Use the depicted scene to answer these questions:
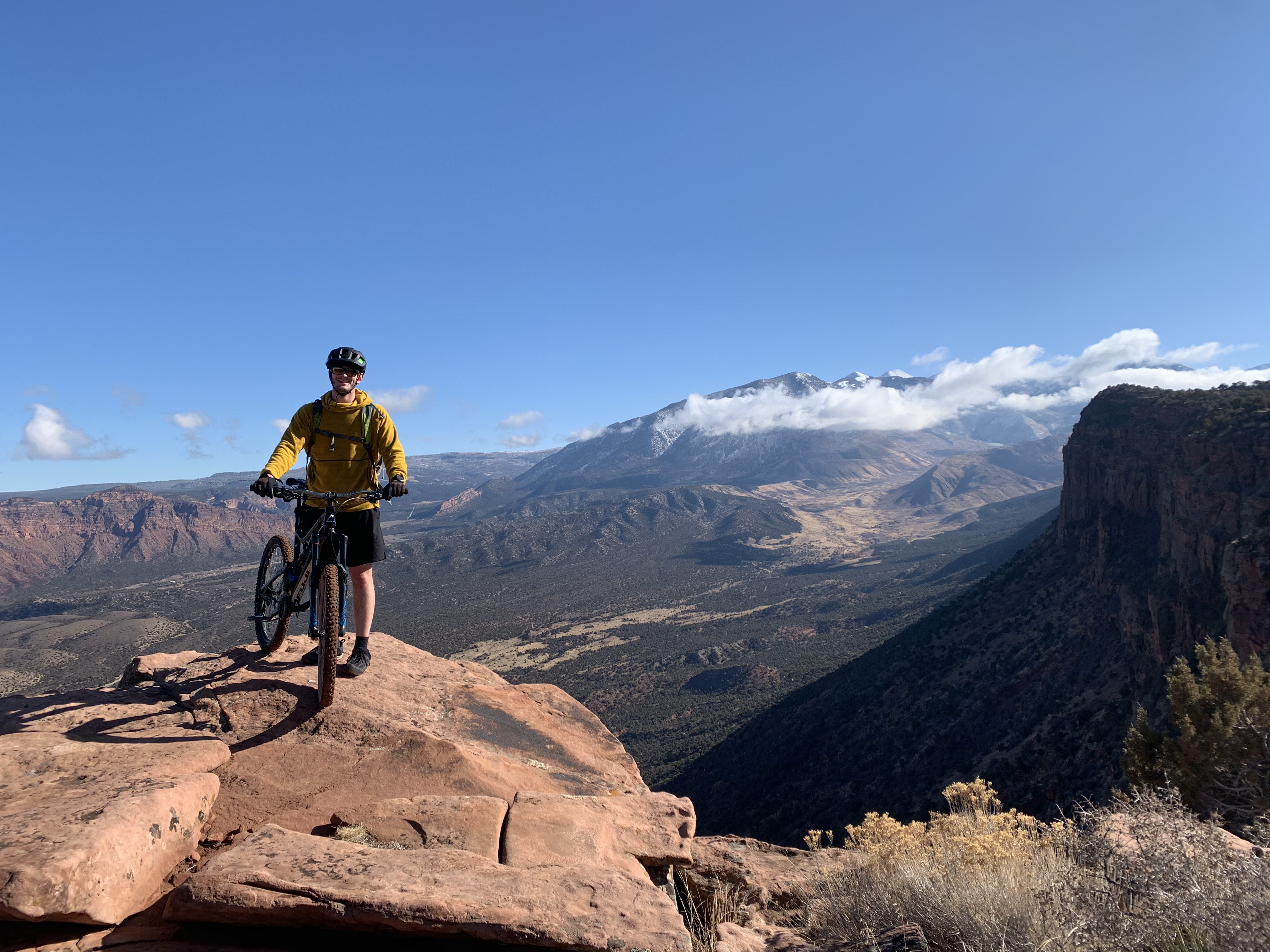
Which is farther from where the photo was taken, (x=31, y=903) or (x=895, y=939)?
(x=895, y=939)

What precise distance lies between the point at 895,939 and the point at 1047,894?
2.73ft

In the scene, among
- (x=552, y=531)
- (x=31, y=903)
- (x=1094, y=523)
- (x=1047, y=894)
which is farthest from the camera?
(x=552, y=531)

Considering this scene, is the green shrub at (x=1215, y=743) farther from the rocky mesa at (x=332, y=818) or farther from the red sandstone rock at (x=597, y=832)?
the rocky mesa at (x=332, y=818)

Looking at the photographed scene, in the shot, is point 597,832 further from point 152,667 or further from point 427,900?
point 152,667

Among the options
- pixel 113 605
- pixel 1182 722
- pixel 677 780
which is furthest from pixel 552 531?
pixel 1182 722

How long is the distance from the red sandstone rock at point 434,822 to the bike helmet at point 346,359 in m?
3.87

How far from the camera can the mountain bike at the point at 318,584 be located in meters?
6.11

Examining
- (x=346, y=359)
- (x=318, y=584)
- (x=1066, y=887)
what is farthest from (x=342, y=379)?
(x=1066, y=887)

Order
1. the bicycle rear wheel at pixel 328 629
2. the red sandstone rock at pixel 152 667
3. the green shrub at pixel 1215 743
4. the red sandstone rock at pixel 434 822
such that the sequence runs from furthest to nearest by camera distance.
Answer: the green shrub at pixel 1215 743 < the red sandstone rock at pixel 152 667 < the bicycle rear wheel at pixel 328 629 < the red sandstone rock at pixel 434 822

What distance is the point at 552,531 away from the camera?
605 ft

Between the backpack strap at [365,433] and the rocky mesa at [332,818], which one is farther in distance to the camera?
the backpack strap at [365,433]

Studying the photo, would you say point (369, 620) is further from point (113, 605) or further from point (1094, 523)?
point (113, 605)

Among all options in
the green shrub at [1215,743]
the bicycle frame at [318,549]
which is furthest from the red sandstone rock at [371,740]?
the green shrub at [1215,743]

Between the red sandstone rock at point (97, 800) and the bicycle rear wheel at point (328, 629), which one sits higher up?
the bicycle rear wheel at point (328, 629)
